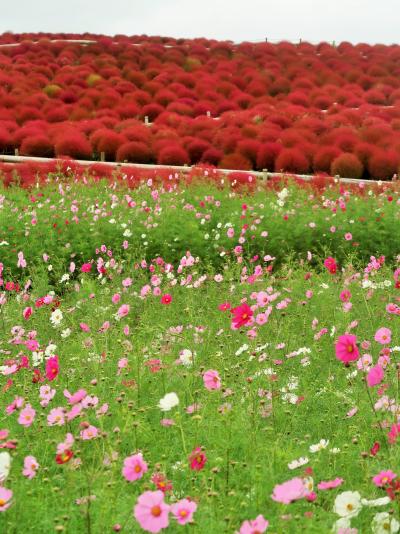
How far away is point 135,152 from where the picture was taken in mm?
11477

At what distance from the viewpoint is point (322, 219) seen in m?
7.22

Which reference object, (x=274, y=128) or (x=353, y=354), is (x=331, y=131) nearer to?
(x=274, y=128)

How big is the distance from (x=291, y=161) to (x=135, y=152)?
2.40m

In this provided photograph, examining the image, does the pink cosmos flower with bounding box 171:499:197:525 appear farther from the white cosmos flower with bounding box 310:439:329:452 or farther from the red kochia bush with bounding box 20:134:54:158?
the red kochia bush with bounding box 20:134:54:158

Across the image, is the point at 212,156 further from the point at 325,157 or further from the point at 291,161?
the point at 325,157

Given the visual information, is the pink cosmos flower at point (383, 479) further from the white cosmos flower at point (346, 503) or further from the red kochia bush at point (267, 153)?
the red kochia bush at point (267, 153)

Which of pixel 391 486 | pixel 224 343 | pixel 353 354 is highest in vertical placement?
pixel 353 354

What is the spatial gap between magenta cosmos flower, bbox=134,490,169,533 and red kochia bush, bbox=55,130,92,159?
10365mm

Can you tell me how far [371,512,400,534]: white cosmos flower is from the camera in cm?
194

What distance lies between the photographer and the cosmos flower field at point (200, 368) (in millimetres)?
2311

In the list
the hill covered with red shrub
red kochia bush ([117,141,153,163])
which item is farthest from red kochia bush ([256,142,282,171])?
red kochia bush ([117,141,153,163])

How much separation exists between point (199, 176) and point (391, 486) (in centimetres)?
733

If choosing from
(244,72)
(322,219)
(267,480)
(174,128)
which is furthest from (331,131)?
(267,480)

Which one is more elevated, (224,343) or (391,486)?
(391,486)
